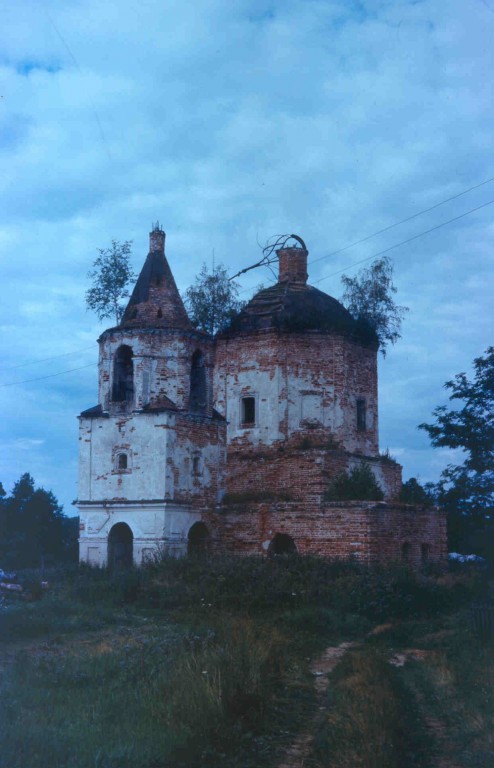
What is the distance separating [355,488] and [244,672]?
15011 mm

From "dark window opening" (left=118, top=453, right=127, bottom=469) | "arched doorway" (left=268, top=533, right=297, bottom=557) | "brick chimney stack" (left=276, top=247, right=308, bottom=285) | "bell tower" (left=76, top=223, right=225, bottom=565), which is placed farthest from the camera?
"brick chimney stack" (left=276, top=247, right=308, bottom=285)

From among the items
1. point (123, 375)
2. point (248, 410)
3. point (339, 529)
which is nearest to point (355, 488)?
point (339, 529)

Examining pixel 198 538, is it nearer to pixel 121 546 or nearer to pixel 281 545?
pixel 121 546

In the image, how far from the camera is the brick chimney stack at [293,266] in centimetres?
3133

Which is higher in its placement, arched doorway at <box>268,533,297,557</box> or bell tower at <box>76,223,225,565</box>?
bell tower at <box>76,223,225,565</box>

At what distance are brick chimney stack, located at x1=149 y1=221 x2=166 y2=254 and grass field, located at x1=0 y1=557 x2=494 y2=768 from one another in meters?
10.9

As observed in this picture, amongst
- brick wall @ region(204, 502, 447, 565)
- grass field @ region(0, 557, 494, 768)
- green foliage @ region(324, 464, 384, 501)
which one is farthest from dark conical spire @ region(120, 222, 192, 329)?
grass field @ region(0, 557, 494, 768)

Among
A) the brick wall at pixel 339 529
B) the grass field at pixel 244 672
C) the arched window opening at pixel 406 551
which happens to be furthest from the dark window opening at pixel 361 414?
the grass field at pixel 244 672

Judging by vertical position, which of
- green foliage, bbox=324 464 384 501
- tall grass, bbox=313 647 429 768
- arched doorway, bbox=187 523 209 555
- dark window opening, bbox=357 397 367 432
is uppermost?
dark window opening, bbox=357 397 367 432

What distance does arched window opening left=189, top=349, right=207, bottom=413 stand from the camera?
26453mm

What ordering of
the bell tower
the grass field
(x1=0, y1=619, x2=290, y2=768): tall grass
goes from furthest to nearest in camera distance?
the bell tower < the grass field < (x1=0, y1=619, x2=290, y2=768): tall grass

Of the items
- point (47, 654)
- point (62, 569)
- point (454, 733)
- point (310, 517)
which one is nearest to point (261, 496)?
point (310, 517)

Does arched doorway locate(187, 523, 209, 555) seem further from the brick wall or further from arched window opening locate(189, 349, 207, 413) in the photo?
arched window opening locate(189, 349, 207, 413)

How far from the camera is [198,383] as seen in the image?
26578 millimetres
